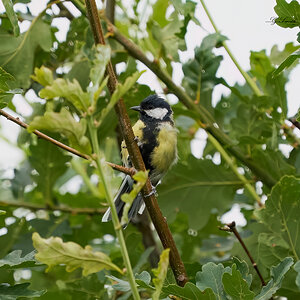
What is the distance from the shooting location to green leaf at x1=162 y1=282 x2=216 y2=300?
1262 millimetres

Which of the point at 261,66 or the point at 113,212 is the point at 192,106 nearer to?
the point at 261,66

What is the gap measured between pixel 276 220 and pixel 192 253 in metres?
0.64

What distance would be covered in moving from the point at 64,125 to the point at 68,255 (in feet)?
0.74

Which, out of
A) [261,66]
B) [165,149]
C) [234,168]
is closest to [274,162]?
[234,168]

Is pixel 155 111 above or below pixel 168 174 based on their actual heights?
above

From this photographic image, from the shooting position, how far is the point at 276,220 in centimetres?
164

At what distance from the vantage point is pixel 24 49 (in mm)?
1975

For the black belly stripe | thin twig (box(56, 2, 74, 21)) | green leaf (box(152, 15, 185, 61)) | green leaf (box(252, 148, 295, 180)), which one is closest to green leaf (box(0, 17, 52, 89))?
thin twig (box(56, 2, 74, 21))

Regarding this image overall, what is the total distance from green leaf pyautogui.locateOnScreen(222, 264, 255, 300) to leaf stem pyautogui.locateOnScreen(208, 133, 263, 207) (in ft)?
2.72

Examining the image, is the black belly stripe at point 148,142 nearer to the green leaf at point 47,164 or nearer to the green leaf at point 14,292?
the green leaf at point 47,164

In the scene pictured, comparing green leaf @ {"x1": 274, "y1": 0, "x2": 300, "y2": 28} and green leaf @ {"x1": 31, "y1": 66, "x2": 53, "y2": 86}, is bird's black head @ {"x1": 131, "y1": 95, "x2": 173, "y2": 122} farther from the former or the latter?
green leaf @ {"x1": 31, "y1": 66, "x2": 53, "y2": 86}

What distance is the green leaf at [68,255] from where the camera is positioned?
986 millimetres

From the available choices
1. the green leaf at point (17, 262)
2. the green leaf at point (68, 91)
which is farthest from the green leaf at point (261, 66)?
the green leaf at point (68, 91)

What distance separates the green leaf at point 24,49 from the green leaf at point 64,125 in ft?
3.31
